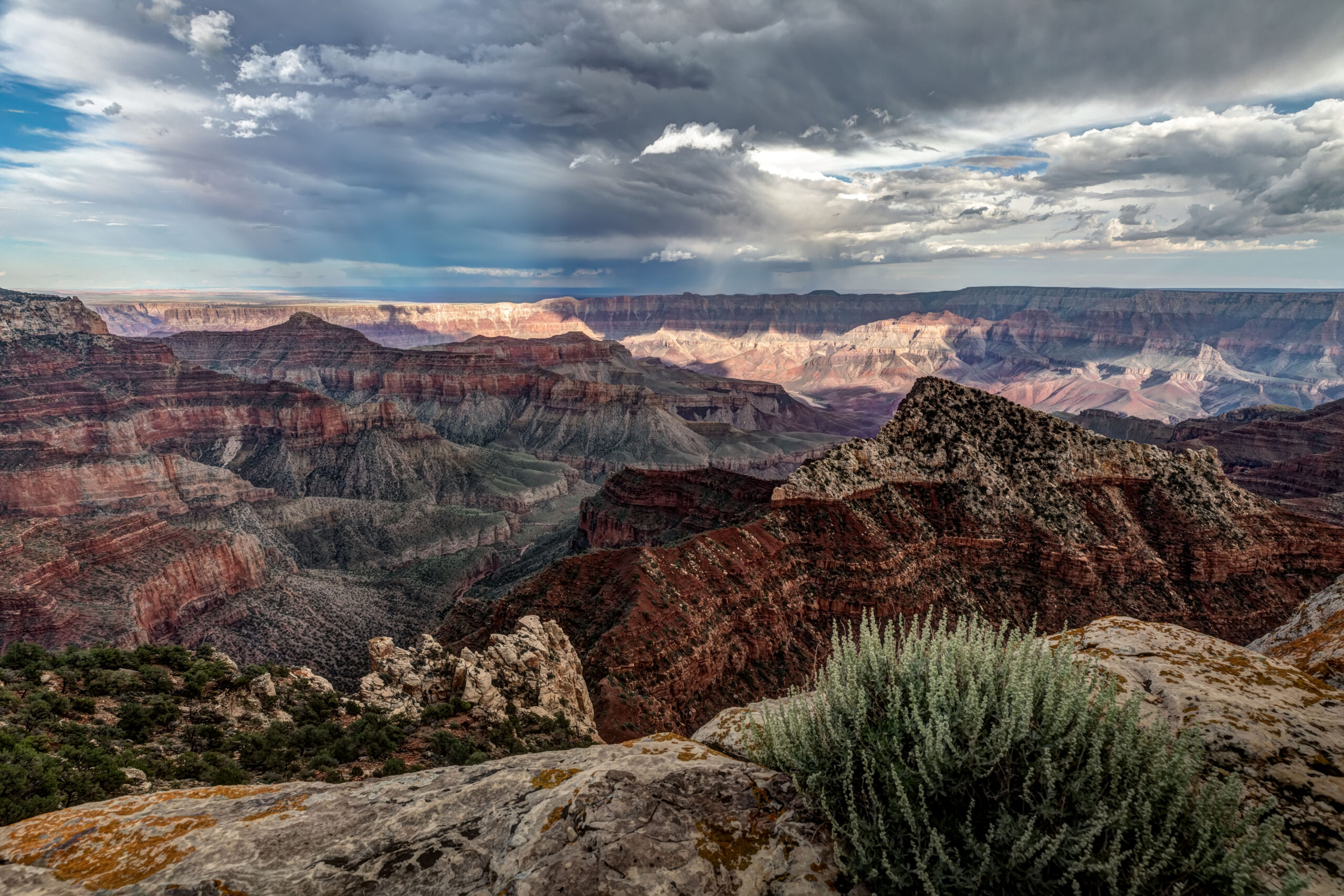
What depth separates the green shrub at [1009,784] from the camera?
11.3 ft

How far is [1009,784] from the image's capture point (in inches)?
163

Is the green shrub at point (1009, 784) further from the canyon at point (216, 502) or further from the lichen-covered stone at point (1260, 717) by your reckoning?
the canyon at point (216, 502)

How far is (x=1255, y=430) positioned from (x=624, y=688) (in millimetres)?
150062

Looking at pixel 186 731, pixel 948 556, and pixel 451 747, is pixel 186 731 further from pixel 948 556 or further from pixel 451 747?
pixel 948 556

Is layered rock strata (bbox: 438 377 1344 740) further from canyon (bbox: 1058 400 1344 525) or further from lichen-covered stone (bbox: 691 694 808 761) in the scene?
lichen-covered stone (bbox: 691 694 808 761)

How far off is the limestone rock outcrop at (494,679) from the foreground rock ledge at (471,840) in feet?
39.6

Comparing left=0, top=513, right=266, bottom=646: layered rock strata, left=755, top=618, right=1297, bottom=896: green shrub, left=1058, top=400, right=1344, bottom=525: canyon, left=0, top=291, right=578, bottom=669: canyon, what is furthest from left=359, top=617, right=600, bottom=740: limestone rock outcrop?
left=1058, top=400, right=1344, bottom=525: canyon

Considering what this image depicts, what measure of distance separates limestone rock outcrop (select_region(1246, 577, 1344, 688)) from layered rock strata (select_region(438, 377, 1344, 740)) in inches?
834

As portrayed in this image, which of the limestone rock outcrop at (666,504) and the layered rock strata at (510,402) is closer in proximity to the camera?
the limestone rock outcrop at (666,504)

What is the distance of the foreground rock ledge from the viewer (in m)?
4.35

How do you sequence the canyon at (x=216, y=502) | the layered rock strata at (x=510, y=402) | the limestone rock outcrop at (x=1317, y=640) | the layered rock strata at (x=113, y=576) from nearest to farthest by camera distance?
the limestone rock outcrop at (x=1317, y=640)
the layered rock strata at (x=113, y=576)
the canyon at (x=216, y=502)
the layered rock strata at (x=510, y=402)

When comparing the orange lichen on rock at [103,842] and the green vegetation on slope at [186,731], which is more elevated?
the orange lichen on rock at [103,842]

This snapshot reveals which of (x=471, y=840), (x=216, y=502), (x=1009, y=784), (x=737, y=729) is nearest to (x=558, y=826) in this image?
(x=471, y=840)

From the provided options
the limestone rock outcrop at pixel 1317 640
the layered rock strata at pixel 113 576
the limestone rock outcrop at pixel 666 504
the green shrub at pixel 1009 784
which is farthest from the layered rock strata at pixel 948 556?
the layered rock strata at pixel 113 576
